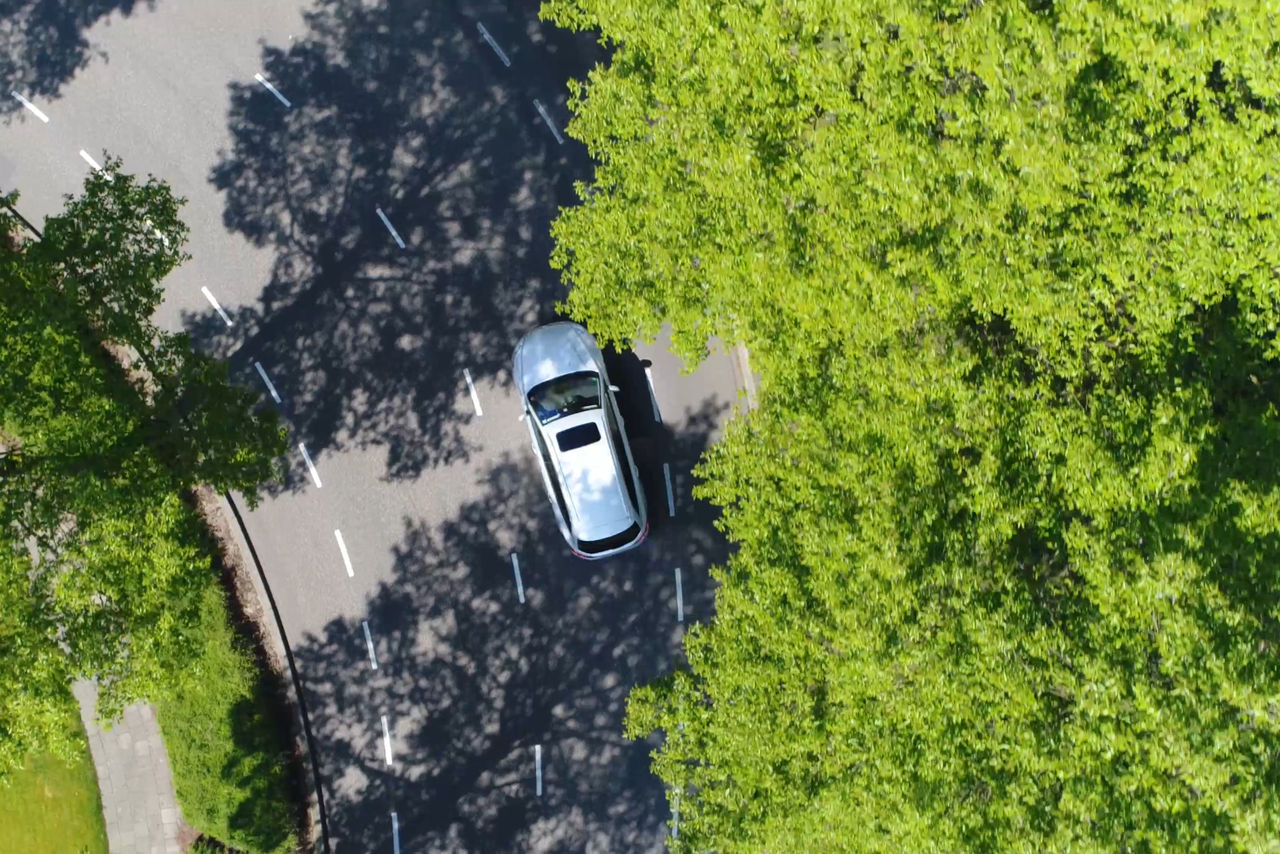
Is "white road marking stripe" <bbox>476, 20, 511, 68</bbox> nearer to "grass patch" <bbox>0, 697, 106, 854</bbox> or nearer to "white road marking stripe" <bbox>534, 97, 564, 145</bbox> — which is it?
"white road marking stripe" <bbox>534, 97, 564, 145</bbox>

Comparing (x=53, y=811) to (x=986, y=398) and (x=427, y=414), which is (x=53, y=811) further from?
(x=986, y=398)

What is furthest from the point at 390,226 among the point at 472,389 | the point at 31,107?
the point at 31,107

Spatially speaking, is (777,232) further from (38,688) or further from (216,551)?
(216,551)

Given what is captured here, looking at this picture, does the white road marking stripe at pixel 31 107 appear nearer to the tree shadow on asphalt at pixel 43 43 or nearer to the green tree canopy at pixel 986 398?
the tree shadow on asphalt at pixel 43 43

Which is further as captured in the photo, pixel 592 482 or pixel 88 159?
pixel 88 159

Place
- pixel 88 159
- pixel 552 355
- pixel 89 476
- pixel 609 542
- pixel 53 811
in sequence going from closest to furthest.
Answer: pixel 89 476 < pixel 609 542 < pixel 552 355 < pixel 53 811 < pixel 88 159

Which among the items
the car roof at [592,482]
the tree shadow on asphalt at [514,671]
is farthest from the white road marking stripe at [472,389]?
the car roof at [592,482]

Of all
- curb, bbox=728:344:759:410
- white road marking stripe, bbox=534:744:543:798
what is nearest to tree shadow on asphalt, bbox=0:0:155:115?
curb, bbox=728:344:759:410
